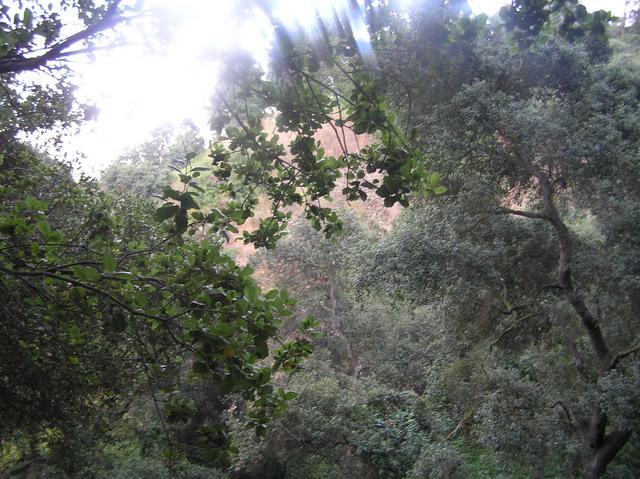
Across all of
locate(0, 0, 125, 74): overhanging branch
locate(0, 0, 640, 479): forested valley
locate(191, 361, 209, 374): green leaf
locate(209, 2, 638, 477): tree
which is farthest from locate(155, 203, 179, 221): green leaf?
locate(209, 2, 638, 477): tree

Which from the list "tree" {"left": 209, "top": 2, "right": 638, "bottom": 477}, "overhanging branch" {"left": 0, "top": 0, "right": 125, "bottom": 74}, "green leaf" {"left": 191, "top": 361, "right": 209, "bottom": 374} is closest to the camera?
"green leaf" {"left": 191, "top": 361, "right": 209, "bottom": 374}

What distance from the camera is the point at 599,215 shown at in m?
6.70

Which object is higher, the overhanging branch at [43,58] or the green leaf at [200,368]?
the overhanging branch at [43,58]

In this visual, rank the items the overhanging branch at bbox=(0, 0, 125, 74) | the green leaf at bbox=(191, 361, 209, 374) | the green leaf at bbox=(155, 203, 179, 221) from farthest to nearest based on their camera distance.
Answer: the overhanging branch at bbox=(0, 0, 125, 74) < the green leaf at bbox=(155, 203, 179, 221) < the green leaf at bbox=(191, 361, 209, 374)

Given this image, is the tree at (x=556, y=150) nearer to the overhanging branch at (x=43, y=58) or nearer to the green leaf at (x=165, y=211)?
the overhanging branch at (x=43, y=58)

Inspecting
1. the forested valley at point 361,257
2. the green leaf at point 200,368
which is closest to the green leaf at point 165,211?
the forested valley at point 361,257

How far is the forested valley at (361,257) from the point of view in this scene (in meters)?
2.50

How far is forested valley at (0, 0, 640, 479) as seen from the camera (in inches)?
98.6

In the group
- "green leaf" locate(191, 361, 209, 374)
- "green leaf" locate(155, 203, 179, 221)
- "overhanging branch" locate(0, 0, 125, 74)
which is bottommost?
"green leaf" locate(191, 361, 209, 374)

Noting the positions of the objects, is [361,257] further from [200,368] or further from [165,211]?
[200,368]

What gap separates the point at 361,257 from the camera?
341 inches

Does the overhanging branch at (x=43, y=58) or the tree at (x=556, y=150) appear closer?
the overhanging branch at (x=43, y=58)

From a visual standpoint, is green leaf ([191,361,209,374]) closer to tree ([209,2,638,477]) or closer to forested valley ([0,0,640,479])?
forested valley ([0,0,640,479])

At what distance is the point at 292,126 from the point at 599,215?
4.94 m
